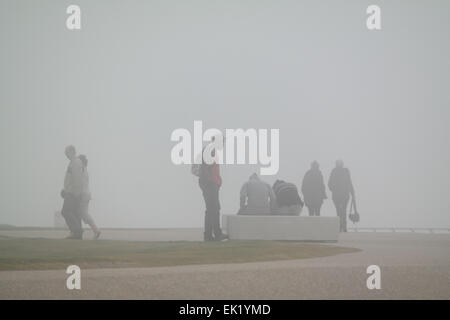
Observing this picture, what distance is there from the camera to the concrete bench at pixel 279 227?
58.6 feet

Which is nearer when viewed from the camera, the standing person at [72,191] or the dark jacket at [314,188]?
the standing person at [72,191]

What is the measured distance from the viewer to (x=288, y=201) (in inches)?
766

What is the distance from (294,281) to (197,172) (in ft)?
25.6

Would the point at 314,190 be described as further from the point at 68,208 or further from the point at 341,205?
the point at 68,208

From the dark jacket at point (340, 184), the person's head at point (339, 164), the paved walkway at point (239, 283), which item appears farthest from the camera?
the person's head at point (339, 164)

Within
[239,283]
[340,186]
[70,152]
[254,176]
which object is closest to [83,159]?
[70,152]

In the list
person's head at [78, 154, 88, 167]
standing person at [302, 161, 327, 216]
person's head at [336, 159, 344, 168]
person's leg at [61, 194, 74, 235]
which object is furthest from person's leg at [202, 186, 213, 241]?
person's head at [336, 159, 344, 168]

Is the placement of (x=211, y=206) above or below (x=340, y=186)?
below

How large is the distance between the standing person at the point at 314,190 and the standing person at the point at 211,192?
7.93 metres

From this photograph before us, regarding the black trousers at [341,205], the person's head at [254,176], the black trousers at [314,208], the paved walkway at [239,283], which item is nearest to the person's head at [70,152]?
the person's head at [254,176]

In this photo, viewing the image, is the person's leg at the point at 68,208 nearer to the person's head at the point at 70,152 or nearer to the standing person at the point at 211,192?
the person's head at the point at 70,152

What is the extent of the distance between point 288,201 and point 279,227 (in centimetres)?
152

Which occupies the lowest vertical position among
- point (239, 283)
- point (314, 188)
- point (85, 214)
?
point (239, 283)
